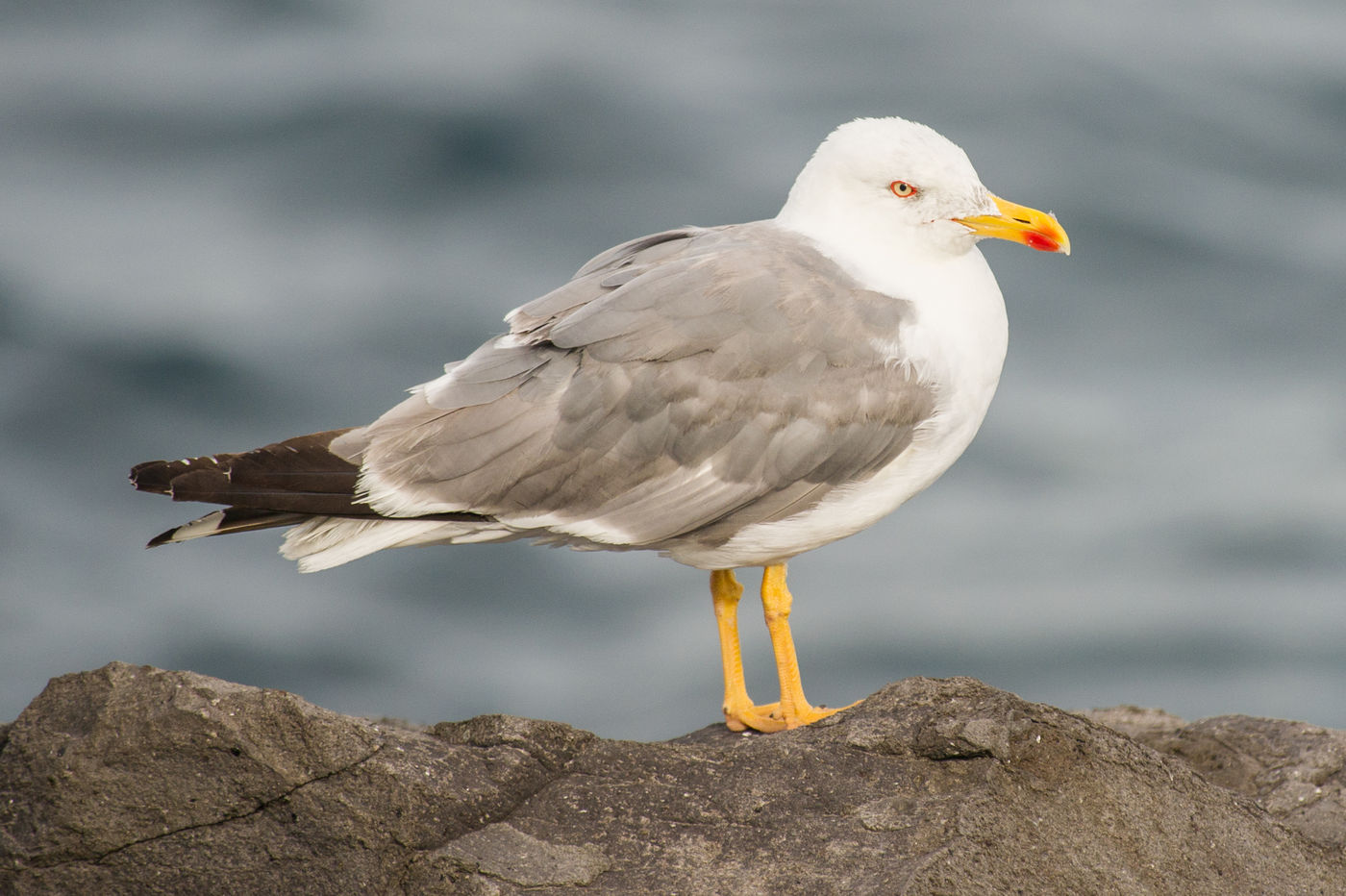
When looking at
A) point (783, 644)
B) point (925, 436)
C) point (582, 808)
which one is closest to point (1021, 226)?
point (925, 436)

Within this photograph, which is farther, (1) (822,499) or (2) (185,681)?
(1) (822,499)

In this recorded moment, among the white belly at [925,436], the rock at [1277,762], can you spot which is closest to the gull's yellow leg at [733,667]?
the white belly at [925,436]

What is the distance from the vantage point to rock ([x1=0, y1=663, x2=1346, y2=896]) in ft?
16.6

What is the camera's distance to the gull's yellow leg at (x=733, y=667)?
298 inches

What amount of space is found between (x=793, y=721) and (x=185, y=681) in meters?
3.29

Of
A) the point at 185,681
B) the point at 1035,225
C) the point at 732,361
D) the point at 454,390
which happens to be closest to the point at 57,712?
the point at 185,681

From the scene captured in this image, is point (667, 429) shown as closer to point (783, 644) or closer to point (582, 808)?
point (783, 644)

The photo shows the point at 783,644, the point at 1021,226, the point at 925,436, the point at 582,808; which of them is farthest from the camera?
the point at 783,644

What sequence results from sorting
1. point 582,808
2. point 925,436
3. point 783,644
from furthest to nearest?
point 783,644, point 925,436, point 582,808

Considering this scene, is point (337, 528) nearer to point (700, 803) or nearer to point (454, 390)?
point (454, 390)

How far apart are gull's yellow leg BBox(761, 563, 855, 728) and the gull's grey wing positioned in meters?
0.77

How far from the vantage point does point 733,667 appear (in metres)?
7.76

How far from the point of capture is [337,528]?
6.79 metres

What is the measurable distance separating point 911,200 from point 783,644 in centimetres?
238
